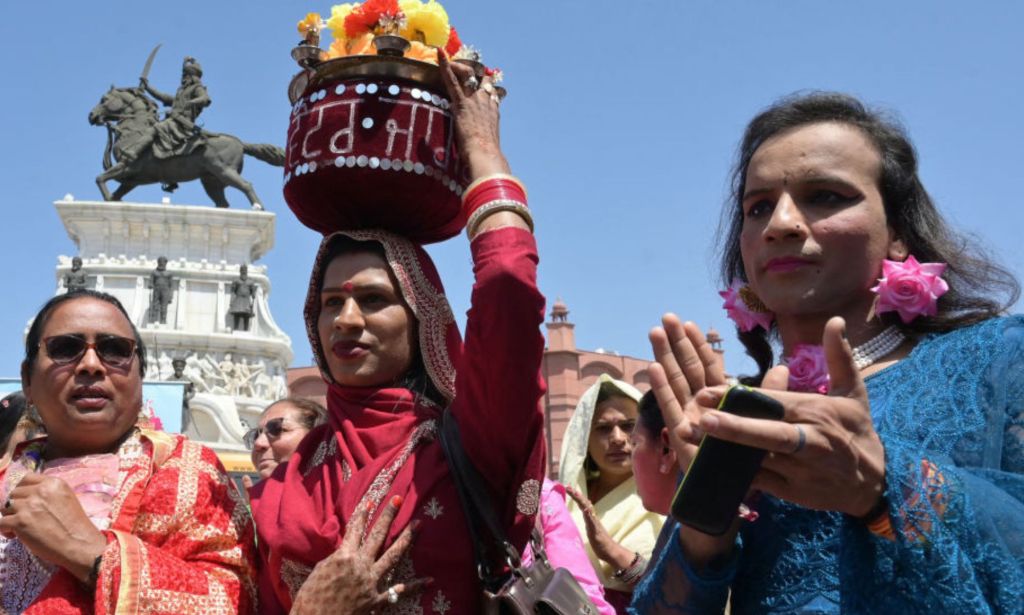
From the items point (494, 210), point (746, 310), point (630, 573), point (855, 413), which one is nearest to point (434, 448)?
point (494, 210)

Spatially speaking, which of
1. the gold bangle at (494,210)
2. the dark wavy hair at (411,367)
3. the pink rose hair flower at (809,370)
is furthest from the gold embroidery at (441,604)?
the pink rose hair flower at (809,370)

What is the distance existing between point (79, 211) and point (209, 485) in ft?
69.0

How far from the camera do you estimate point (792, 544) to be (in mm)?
1793

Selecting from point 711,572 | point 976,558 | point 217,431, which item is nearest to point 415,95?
point 711,572

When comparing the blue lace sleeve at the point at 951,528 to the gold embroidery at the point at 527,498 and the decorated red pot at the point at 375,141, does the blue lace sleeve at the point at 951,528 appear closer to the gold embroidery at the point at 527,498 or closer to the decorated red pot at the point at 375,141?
the gold embroidery at the point at 527,498

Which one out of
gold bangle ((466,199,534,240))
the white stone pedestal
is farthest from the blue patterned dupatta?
the white stone pedestal

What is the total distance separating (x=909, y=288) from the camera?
196 centimetres

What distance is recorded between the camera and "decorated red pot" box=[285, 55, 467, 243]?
2.71 metres

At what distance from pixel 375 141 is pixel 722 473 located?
1.58 m

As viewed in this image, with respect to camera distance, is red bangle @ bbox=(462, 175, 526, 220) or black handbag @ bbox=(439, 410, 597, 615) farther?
red bangle @ bbox=(462, 175, 526, 220)

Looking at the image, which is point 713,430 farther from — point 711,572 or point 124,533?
point 124,533

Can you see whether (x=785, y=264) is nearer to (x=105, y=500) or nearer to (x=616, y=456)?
(x=105, y=500)

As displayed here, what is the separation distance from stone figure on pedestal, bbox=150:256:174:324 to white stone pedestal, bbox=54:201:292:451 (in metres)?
0.11

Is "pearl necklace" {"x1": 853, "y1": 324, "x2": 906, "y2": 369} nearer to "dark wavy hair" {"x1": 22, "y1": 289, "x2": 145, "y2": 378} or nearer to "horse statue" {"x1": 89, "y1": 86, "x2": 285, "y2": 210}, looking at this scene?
"dark wavy hair" {"x1": 22, "y1": 289, "x2": 145, "y2": 378}
